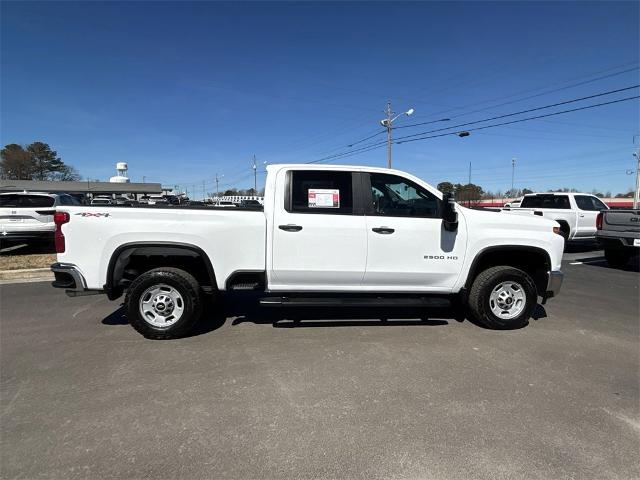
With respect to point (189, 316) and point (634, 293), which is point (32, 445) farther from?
point (634, 293)

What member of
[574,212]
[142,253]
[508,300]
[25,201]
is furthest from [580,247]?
[25,201]

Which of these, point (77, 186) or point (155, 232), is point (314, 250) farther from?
point (77, 186)

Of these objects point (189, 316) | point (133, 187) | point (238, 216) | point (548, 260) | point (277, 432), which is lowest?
point (277, 432)

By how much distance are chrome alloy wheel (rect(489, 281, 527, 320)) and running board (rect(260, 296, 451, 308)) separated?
67cm

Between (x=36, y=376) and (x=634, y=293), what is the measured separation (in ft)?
30.1

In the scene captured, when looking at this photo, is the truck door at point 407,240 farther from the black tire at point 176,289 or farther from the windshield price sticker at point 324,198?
the black tire at point 176,289

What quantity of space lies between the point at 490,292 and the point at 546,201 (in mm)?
10906

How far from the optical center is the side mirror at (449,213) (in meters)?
4.59

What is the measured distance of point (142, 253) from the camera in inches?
173

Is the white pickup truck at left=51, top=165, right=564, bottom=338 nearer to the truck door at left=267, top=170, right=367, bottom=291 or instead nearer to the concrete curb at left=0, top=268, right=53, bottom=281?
the truck door at left=267, top=170, right=367, bottom=291

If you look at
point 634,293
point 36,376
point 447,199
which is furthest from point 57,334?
point 634,293

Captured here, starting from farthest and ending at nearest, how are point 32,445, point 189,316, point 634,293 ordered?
point 634,293 → point 189,316 → point 32,445

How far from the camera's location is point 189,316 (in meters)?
4.46

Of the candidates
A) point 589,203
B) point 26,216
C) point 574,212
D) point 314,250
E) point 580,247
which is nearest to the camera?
point 314,250
